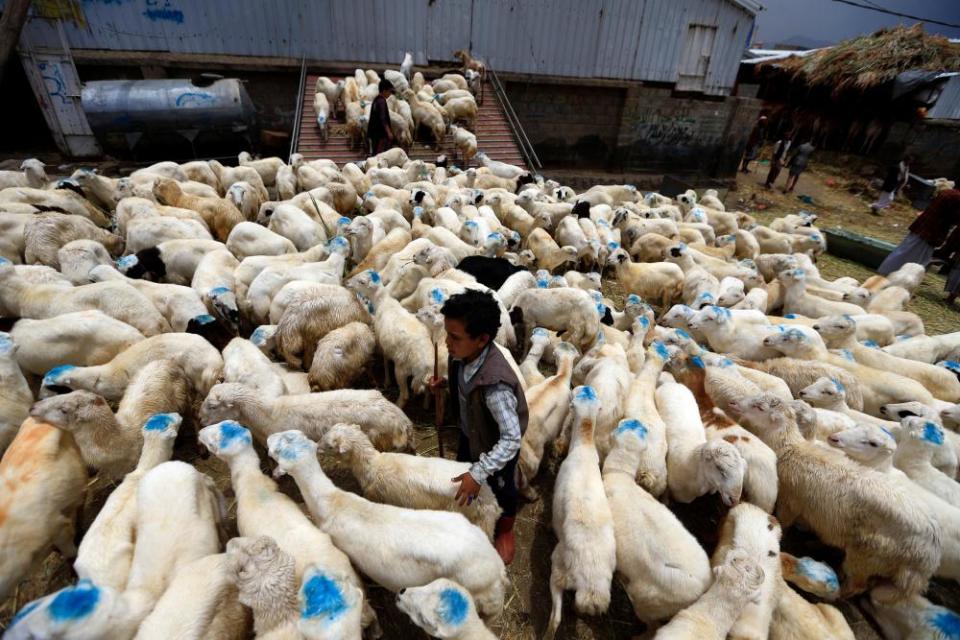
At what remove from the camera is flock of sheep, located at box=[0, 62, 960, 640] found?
8.04 feet

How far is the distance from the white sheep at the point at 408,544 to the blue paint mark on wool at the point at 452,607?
1.13 ft

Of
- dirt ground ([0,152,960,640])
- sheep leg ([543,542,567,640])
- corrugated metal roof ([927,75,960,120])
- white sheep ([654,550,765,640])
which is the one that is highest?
corrugated metal roof ([927,75,960,120])

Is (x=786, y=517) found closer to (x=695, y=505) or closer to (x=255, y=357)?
(x=695, y=505)

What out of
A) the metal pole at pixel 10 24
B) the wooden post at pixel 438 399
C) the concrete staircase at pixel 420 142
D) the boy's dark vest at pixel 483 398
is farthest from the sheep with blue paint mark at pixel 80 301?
the metal pole at pixel 10 24

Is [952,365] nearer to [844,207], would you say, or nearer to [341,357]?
[341,357]

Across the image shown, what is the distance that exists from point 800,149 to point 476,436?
62.7ft

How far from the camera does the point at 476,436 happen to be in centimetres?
294

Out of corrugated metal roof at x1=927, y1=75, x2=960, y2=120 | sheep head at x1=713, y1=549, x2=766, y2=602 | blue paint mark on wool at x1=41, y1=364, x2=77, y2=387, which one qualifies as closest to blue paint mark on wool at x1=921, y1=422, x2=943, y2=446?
sheep head at x1=713, y1=549, x2=766, y2=602

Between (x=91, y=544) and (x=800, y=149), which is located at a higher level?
(x=800, y=149)

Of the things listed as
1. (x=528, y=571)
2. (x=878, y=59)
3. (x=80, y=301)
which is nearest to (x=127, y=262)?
(x=80, y=301)

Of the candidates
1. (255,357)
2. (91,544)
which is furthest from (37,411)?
(255,357)

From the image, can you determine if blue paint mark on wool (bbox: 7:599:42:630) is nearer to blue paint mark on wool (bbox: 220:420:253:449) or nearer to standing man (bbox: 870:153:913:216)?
blue paint mark on wool (bbox: 220:420:253:449)

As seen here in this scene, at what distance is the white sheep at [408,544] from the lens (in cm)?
242

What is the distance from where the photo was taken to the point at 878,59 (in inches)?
726
